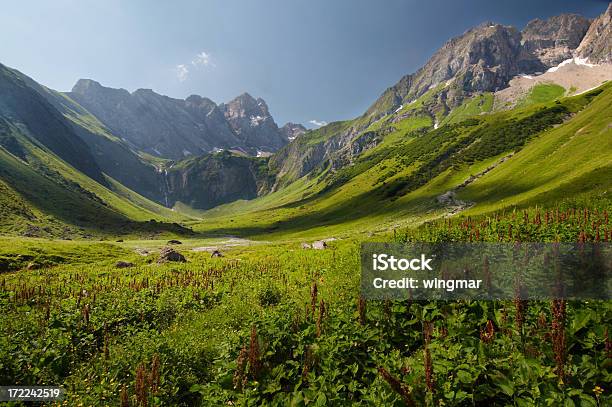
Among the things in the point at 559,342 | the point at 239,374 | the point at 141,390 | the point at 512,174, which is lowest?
the point at 141,390

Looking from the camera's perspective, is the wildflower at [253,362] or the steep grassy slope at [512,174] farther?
the steep grassy slope at [512,174]

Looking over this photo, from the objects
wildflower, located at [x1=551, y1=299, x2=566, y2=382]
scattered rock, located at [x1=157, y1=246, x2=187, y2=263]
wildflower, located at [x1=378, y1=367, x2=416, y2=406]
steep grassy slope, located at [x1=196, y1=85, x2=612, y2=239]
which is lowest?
scattered rock, located at [x1=157, y1=246, x2=187, y2=263]

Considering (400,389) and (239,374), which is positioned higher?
(400,389)

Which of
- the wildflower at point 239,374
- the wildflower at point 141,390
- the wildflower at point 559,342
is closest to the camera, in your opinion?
the wildflower at point 559,342

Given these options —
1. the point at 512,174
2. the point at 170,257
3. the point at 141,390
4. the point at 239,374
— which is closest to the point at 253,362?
the point at 239,374

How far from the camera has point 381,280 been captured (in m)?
12.1

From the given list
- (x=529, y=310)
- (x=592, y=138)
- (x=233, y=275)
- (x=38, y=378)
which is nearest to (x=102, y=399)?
(x=38, y=378)

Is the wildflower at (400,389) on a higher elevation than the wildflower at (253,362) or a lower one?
higher

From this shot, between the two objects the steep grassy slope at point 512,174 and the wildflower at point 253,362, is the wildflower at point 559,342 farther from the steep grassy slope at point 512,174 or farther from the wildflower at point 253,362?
the steep grassy slope at point 512,174

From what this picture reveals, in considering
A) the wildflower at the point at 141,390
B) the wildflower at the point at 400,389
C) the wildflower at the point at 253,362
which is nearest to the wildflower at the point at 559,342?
the wildflower at the point at 400,389

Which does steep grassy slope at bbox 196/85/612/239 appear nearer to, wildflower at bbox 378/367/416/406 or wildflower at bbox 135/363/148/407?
wildflower at bbox 378/367/416/406

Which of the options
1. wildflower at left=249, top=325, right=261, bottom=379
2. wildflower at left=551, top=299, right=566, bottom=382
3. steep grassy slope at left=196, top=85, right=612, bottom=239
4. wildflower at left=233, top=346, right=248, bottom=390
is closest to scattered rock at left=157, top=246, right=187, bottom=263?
wildflower at left=233, top=346, right=248, bottom=390

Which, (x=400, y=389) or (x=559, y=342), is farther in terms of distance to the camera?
(x=400, y=389)

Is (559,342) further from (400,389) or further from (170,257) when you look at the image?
(170,257)
